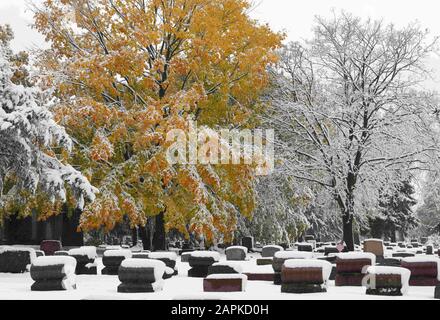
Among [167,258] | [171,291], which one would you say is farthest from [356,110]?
[171,291]

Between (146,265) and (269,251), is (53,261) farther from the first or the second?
(269,251)

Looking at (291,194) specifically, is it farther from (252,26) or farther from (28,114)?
(28,114)

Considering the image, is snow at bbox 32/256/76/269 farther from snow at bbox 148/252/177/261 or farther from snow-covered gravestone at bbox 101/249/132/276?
snow at bbox 148/252/177/261

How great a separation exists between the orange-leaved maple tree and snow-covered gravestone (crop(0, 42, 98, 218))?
3931 millimetres

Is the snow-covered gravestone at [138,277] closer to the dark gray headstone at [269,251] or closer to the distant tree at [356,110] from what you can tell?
the dark gray headstone at [269,251]

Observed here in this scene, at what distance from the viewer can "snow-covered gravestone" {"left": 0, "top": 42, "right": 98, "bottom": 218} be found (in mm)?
17625

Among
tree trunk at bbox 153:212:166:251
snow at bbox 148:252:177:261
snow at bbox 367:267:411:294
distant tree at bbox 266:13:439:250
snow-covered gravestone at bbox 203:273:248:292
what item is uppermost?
distant tree at bbox 266:13:439:250

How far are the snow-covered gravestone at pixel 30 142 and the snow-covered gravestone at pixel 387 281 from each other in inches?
327

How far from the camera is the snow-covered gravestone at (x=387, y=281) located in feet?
49.0

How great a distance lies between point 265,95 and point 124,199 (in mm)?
10080

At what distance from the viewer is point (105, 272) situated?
19.7 meters

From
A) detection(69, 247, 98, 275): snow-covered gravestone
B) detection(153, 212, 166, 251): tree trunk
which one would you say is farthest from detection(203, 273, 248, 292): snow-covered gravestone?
detection(153, 212, 166, 251): tree trunk

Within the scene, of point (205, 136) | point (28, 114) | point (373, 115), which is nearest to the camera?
point (28, 114)
